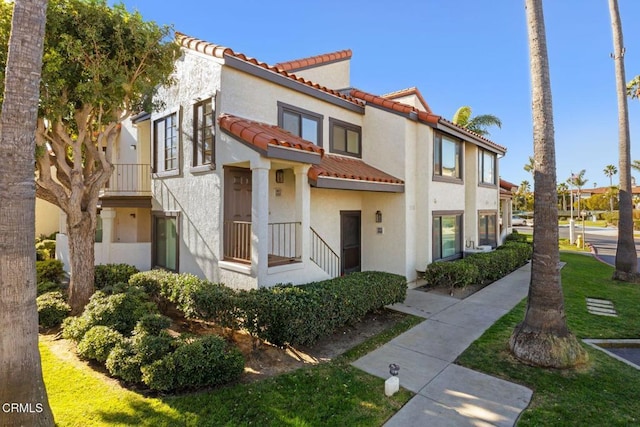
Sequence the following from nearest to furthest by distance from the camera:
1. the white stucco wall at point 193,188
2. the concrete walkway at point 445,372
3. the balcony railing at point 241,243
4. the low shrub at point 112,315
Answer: the concrete walkway at point 445,372, the low shrub at point 112,315, the balcony railing at point 241,243, the white stucco wall at point 193,188

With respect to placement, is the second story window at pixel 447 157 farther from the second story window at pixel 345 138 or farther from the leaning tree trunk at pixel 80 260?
the leaning tree trunk at pixel 80 260

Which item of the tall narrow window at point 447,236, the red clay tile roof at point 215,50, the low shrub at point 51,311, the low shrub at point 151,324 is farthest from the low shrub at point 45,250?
the tall narrow window at point 447,236

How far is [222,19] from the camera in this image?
1220cm

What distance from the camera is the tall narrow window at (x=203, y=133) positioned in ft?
30.8

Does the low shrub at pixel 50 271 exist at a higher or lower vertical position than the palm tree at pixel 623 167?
lower

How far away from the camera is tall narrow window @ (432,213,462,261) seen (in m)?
12.6

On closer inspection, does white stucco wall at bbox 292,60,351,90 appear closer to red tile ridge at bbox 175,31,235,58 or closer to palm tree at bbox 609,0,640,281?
red tile ridge at bbox 175,31,235,58

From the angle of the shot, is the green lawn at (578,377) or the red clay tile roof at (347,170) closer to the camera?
the green lawn at (578,377)

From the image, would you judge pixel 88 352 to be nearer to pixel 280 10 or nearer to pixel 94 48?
pixel 94 48

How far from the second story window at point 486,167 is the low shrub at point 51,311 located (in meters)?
17.3

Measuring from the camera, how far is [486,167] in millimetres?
17406

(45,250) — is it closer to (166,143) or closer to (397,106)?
(166,143)

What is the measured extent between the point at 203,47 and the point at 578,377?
11.5 m

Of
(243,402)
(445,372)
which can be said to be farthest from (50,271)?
(445,372)
